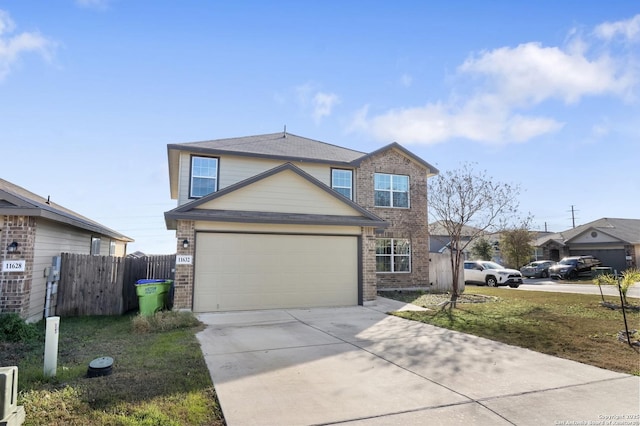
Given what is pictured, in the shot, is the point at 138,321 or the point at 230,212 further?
the point at 230,212

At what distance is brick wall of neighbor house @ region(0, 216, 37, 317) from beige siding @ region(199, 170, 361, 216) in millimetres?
4333

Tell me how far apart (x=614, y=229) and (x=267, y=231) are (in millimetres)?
34760

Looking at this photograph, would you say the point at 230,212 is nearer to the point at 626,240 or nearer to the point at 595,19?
the point at 595,19

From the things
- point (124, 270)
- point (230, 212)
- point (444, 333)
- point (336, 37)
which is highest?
point (336, 37)

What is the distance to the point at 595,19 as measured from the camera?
30.0 ft

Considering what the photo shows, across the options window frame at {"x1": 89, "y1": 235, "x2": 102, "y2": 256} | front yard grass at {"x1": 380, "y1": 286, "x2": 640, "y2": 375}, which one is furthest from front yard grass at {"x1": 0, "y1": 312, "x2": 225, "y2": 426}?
window frame at {"x1": 89, "y1": 235, "x2": 102, "y2": 256}

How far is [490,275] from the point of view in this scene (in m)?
22.6

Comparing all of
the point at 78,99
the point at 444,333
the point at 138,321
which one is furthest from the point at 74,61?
the point at 444,333

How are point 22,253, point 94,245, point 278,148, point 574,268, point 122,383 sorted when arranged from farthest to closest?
point 574,268, point 278,148, point 94,245, point 22,253, point 122,383

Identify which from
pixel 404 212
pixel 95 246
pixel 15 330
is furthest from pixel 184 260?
pixel 404 212

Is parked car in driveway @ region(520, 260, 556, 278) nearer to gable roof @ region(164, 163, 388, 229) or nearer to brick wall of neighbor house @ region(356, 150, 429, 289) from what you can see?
brick wall of neighbor house @ region(356, 150, 429, 289)

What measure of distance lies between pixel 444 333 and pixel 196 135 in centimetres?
1342

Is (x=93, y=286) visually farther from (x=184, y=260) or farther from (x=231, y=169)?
(x=231, y=169)

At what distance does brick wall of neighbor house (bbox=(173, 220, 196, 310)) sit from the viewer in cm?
1065
